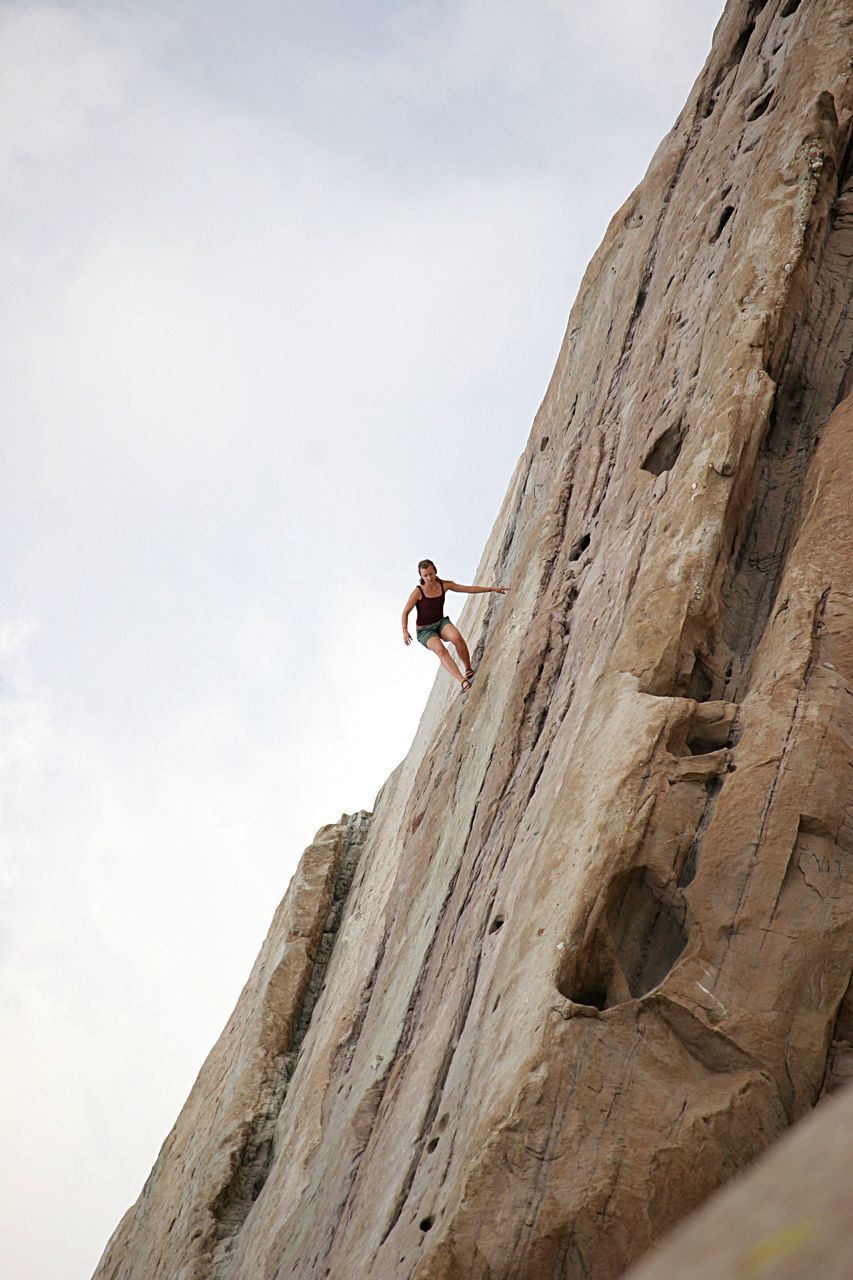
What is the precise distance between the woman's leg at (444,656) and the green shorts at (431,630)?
0.14 ft

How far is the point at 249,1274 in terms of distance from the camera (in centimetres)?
959

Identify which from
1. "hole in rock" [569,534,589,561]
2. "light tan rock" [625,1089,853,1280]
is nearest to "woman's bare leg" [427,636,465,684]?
"hole in rock" [569,534,589,561]

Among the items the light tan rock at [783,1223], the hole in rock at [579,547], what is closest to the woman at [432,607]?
the hole in rock at [579,547]

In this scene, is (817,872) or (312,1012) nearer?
(817,872)

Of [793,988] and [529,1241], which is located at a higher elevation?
[793,988]

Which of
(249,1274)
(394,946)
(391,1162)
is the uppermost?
(394,946)

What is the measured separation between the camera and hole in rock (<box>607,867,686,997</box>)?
686 cm

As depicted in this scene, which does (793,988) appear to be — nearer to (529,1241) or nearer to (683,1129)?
(683,1129)

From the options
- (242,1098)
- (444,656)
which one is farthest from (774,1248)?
(242,1098)

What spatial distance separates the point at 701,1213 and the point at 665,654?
5.77 m

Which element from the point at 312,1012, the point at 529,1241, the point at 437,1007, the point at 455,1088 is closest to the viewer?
the point at 529,1241

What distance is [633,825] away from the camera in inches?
276

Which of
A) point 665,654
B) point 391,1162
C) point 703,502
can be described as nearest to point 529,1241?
point 391,1162

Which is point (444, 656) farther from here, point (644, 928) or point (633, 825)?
point (644, 928)
